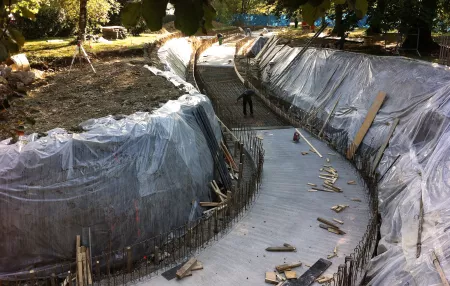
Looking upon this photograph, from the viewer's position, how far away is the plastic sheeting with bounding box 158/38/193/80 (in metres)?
20.3

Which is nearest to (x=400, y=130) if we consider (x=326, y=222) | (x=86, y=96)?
(x=326, y=222)

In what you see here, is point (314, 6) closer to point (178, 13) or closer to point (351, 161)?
point (178, 13)

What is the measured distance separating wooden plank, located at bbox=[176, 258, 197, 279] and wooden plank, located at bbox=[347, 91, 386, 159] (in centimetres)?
681

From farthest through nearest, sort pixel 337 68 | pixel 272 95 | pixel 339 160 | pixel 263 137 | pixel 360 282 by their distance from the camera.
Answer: pixel 272 95
pixel 337 68
pixel 263 137
pixel 339 160
pixel 360 282

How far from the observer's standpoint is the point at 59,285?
7.03 meters

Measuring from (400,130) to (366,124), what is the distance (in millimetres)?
1613

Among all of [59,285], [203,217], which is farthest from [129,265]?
[203,217]

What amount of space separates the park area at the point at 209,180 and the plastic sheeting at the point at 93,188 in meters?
0.02

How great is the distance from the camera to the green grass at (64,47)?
17559 mm

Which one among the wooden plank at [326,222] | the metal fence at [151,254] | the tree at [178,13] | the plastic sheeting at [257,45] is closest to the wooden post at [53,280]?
the metal fence at [151,254]

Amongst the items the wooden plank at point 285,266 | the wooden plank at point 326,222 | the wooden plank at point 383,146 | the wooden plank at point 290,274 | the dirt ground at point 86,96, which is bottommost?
the wooden plank at point 290,274

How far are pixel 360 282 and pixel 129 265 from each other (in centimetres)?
396

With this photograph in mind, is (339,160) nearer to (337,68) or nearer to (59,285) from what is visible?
(337,68)

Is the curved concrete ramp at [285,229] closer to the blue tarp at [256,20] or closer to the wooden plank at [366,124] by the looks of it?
the wooden plank at [366,124]
